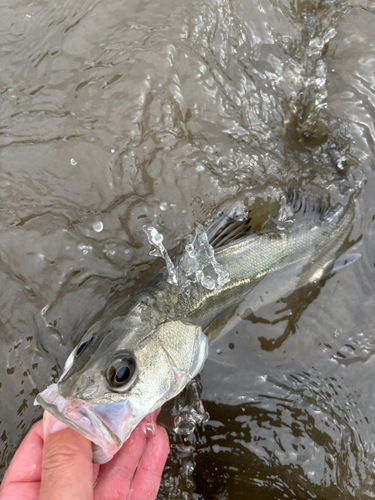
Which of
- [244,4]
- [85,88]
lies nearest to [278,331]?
[85,88]

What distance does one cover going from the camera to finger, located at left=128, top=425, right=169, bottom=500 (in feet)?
7.59

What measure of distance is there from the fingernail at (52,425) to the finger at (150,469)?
2.65 feet

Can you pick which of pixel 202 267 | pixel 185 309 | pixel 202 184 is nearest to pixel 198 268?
pixel 202 267

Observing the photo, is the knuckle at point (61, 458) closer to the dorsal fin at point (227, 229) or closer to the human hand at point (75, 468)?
the human hand at point (75, 468)

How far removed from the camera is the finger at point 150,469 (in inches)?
91.1

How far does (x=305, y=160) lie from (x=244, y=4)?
1.70 m

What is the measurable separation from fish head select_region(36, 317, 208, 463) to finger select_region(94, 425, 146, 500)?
321mm

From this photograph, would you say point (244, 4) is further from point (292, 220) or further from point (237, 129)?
point (292, 220)

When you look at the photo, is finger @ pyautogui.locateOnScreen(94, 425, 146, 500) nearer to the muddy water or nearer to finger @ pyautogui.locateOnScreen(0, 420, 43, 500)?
finger @ pyautogui.locateOnScreen(0, 420, 43, 500)

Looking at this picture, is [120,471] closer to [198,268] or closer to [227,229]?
[198,268]

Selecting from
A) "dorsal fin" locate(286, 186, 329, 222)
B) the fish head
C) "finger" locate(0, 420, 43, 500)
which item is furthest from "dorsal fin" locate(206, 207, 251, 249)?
"finger" locate(0, 420, 43, 500)

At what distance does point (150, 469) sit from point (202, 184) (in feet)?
7.31

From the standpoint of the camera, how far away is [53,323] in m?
2.75

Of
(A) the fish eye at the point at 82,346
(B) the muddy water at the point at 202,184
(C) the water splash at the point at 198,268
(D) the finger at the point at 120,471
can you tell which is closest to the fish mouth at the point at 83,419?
(A) the fish eye at the point at 82,346
